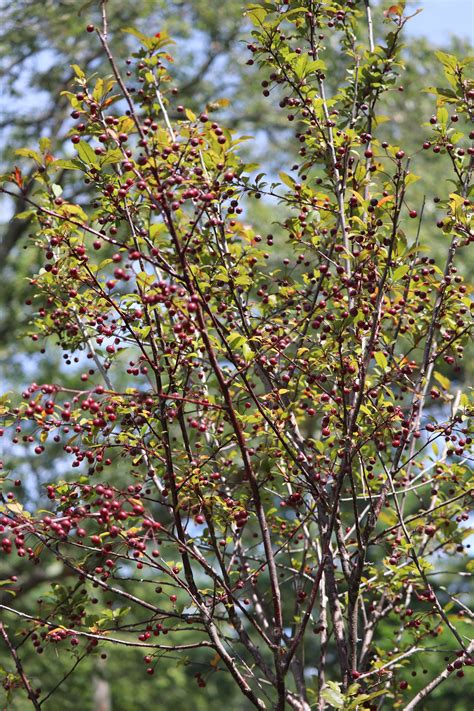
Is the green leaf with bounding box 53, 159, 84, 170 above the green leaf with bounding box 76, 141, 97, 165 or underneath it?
above

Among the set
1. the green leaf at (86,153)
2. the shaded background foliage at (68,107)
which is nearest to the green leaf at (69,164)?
the green leaf at (86,153)

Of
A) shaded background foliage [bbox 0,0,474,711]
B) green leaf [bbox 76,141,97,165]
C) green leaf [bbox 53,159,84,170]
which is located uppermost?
shaded background foliage [bbox 0,0,474,711]

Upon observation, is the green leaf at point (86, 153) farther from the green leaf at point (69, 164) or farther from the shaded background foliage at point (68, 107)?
the shaded background foliage at point (68, 107)

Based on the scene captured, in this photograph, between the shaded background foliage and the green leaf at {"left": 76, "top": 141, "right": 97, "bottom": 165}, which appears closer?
the green leaf at {"left": 76, "top": 141, "right": 97, "bottom": 165}

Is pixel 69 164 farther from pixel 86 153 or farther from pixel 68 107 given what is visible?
pixel 68 107

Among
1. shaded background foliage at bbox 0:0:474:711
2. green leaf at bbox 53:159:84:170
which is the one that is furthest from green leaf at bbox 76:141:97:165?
shaded background foliage at bbox 0:0:474:711

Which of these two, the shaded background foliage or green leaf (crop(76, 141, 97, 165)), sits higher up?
the shaded background foliage

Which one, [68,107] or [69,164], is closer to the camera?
[69,164]

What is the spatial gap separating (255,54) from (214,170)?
0.58 m

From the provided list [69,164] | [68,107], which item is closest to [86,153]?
[69,164]

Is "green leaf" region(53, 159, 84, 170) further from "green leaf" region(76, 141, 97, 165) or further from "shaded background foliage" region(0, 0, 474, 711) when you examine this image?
"shaded background foliage" region(0, 0, 474, 711)

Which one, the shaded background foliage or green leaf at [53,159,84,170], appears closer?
green leaf at [53,159,84,170]

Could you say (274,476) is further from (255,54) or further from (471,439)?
(255,54)

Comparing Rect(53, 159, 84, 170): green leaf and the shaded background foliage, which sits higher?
the shaded background foliage
